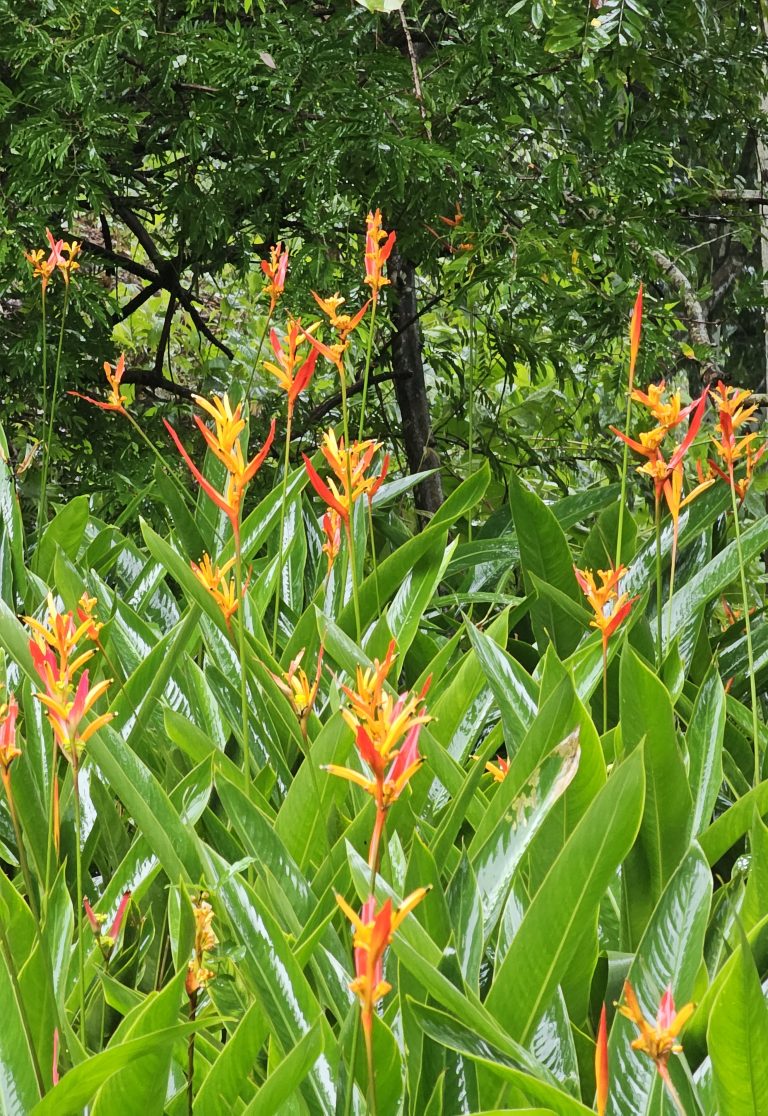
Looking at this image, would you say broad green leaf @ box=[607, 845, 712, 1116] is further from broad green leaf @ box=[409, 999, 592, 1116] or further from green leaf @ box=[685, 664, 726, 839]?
green leaf @ box=[685, 664, 726, 839]

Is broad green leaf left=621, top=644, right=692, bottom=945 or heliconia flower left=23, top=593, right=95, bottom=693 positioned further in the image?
broad green leaf left=621, top=644, right=692, bottom=945

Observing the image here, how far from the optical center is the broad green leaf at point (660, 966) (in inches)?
32.5

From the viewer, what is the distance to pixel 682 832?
3.51 ft

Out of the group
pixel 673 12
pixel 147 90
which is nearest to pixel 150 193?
pixel 147 90

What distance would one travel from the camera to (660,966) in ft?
2.88

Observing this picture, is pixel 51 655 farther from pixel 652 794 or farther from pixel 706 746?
pixel 706 746

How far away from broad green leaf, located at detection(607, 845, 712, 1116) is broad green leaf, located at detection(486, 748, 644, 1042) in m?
0.09

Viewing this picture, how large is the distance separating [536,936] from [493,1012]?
0.07 m

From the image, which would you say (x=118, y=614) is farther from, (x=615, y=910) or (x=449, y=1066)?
(x=449, y=1066)

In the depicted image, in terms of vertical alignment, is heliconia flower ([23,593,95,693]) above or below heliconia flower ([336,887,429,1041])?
above

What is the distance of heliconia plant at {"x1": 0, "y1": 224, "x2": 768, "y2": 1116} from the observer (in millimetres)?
719

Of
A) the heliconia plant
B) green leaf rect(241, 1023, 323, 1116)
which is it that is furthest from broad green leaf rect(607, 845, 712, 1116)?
green leaf rect(241, 1023, 323, 1116)

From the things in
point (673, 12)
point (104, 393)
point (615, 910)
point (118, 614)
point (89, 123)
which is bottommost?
point (615, 910)

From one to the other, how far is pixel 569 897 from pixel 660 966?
0.14 metres
